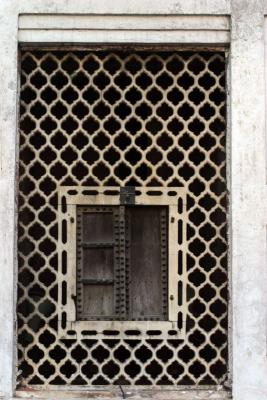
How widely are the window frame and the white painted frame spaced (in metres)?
0.42

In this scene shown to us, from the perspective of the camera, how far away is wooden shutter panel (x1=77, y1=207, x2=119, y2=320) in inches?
206

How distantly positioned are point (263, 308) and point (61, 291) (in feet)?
5.18

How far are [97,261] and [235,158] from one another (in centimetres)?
138

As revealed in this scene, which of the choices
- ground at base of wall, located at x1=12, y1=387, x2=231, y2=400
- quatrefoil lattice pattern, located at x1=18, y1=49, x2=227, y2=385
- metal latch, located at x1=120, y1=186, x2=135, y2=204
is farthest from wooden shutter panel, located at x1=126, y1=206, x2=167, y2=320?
ground at base of wall, located at x1=12, y1=387, x2=231, y2=400

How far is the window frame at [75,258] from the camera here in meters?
5.15

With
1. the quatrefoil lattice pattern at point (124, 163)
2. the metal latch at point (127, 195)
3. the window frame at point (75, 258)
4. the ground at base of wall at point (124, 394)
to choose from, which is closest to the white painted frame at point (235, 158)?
the ground at base of wall at point (124, 394)

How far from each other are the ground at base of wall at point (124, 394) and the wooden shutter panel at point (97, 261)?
1.92ft

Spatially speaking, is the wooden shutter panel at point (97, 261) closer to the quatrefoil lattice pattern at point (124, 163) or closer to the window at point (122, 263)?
the window at point (122, 263)

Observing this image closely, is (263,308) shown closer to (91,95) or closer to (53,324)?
(53,324)

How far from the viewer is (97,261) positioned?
525 cm

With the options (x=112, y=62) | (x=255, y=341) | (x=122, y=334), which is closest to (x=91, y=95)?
(x=112, y=62)

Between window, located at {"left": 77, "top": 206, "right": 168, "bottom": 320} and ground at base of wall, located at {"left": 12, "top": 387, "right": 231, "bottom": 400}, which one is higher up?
window, located at {"left": 77, "top": 206, "right": 168, "bottom": 320}

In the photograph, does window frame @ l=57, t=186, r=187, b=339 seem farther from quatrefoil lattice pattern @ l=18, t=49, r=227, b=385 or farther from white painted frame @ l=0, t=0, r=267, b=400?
white painted frame @ l=0, t=0, r=267, b=400

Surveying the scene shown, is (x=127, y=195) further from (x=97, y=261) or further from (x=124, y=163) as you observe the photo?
(x=97, y=261)
